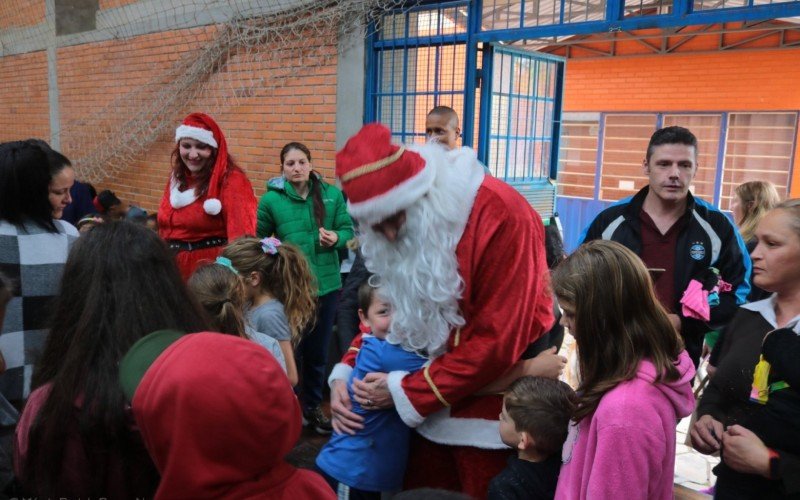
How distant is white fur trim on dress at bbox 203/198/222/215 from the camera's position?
3312 mm

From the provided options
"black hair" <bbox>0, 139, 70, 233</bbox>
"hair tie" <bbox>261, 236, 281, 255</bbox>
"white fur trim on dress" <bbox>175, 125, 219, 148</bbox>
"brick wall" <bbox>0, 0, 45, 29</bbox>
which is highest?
"brick wall" <bbox>0, 0, 45, 29</bbox>

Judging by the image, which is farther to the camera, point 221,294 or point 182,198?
point 182,198

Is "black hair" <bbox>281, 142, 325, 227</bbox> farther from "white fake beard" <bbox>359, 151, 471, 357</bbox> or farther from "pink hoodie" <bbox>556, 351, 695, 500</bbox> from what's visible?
"pink hoodie" <bbox>556, 351, 695, 500</bbox>

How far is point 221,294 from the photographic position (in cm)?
230

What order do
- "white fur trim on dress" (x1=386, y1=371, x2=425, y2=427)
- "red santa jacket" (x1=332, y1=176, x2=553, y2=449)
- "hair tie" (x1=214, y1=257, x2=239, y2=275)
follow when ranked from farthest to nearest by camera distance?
Answer: 1. "hair tie" (x1=214, y1=257, x2=239, y2=275)
2. "white fur trim on dress" (x1=386, y1=371, x2=425, y2=427)
3. "red santa jacket" (x1=332, y1=176, x2=553, y2=449)

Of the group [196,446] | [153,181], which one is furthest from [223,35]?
[196,446]

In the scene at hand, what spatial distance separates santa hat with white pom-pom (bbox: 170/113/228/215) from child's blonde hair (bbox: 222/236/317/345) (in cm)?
50

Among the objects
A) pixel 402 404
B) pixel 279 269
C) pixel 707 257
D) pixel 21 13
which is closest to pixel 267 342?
pixel 279 269

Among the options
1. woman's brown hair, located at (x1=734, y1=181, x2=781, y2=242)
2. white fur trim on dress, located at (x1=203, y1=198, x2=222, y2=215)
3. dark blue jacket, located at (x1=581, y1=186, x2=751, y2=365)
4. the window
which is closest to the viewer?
dark blue jacket, located at (x1=581, y1=186, x2=751, y2=365)

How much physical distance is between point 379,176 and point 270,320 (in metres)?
1.39

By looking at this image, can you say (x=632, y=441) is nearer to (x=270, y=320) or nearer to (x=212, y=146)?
(x=270, y=320)

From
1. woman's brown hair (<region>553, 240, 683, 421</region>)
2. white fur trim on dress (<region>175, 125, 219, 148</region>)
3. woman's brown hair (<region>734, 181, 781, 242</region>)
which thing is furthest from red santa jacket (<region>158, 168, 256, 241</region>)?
woman's brown hair (<region>734, 181, 781, 242</region>)

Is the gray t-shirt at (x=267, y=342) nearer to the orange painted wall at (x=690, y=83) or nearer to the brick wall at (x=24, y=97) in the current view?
the brick wall at (x=24, y=97)

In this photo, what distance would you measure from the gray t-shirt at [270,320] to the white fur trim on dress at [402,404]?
1.14m
